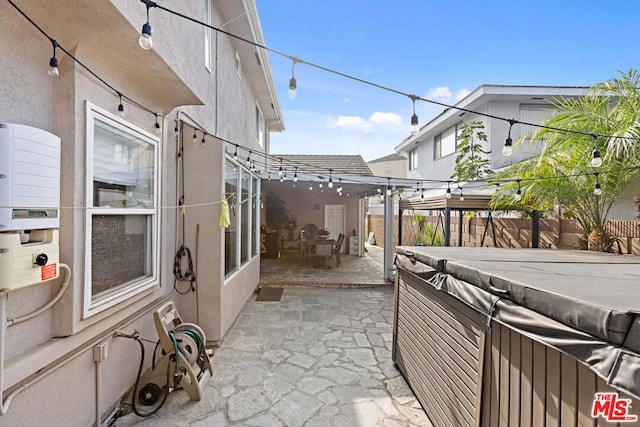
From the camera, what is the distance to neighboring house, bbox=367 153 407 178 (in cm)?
2419

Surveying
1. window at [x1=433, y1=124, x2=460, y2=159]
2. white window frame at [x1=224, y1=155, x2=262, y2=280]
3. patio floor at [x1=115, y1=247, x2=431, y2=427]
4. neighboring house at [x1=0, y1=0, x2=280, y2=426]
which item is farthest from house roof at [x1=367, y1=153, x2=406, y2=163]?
neighboring house at [x1=0, y1=0, x2=280, y2=426]

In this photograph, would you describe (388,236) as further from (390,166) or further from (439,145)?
(390,166)

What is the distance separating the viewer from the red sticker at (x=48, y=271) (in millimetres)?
1778

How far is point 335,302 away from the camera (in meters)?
6.35

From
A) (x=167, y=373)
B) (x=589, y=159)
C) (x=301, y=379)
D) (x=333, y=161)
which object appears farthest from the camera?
(x=333, y=161)

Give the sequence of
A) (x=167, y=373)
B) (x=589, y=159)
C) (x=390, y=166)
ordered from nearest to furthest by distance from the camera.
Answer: (x=167, y=373)
(x=589, y=159)
(x=390, y=166)

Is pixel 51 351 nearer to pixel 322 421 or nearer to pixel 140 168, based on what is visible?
pixel 140 168

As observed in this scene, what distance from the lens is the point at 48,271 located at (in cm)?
182

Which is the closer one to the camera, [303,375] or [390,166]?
[303,375]

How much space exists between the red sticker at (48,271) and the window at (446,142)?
38.9ft

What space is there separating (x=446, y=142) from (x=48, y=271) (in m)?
12.9

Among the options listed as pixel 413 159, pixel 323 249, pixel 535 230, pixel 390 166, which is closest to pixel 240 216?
pixel 323 249

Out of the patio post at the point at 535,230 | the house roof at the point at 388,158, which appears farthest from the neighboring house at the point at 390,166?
the patio post at the point at 535,230

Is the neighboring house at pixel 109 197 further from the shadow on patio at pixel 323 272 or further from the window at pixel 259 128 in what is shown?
the window at pixel 259 128
